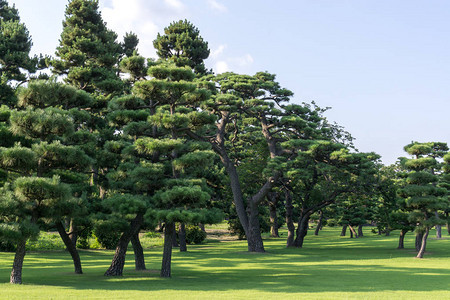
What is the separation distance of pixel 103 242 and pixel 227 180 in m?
10.1

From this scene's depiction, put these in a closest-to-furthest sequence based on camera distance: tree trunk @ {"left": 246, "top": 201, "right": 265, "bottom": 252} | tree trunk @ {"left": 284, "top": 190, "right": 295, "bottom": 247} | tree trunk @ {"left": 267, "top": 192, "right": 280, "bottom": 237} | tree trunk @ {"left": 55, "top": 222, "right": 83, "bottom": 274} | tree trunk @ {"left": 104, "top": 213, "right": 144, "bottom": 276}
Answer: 1. tree trunk @ {"left": 55, "top": 222, "right": 83, "bottom": 274}
2. tree trunk @ {"left": 104, "top": 213, "right": 144, "bottom": 276}
3. tree trunk @ {"left": 246, "top": 201, "right": 265, "bottom": 252}
4. tree trunk @ {"left": 284, "top": 190, "right": 295, "bottom": 247}
5. tree trunk @ {"left": 267, "top": 192, "right": 280, "bottom": 237}

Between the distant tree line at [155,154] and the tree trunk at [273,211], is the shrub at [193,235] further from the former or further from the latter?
the tree trunk at [273,211]

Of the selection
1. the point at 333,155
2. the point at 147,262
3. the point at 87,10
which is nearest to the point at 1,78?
the point at 87,10

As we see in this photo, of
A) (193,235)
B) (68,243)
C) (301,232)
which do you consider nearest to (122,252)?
(68,243)

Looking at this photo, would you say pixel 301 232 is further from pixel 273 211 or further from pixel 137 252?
pixel 137 252

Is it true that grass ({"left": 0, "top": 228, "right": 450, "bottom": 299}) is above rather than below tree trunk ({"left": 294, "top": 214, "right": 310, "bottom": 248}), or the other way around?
below

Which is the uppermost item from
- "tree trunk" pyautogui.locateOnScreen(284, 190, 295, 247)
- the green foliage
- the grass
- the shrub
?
the green foliage

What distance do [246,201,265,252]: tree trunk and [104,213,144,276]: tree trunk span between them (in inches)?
545

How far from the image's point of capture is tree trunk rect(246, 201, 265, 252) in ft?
102

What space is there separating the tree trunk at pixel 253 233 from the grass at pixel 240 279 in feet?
13.9

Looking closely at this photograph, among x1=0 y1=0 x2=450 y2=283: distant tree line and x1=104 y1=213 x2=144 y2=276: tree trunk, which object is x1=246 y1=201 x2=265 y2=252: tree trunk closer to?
x1=0 y1=0 x2=450 y2=283: distant tree line

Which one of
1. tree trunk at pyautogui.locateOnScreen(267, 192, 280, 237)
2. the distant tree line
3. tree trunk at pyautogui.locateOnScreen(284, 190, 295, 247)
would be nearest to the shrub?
the distant tree line

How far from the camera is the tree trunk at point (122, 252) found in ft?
60.2

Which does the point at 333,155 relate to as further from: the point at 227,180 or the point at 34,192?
the point at 34,192
